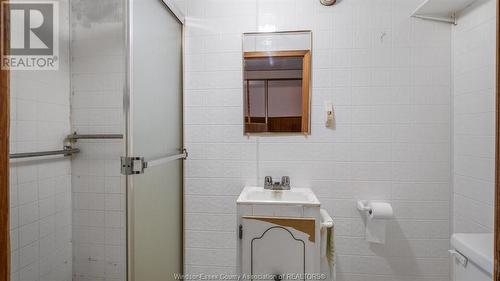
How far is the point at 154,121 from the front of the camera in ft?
4.46

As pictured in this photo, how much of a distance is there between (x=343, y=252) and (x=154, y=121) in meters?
1.45

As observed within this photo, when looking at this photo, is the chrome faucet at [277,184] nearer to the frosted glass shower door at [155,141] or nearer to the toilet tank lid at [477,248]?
the frosted glass shower door at [155,141]

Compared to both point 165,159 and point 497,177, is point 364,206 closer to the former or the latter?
point 497,177

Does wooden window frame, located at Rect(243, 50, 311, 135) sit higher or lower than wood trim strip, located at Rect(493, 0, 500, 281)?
higher

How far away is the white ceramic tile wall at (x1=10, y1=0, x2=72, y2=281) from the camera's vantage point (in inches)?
53.8

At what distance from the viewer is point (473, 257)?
3.27 feet

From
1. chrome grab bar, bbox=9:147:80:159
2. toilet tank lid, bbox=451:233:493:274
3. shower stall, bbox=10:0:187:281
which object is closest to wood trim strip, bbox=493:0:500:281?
toilet tank lid, bbox=451:233:493:274

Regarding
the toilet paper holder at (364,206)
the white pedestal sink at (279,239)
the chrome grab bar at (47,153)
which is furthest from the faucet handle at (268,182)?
the chrome grab bar at (47,153)

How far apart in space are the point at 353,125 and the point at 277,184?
0.63 meters

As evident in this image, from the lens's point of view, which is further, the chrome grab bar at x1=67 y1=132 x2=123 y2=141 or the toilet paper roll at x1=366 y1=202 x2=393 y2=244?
the chrome grab bar at x1=67 y1=132 x2=123 y2=141

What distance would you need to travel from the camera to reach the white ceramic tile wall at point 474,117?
52.7 inches

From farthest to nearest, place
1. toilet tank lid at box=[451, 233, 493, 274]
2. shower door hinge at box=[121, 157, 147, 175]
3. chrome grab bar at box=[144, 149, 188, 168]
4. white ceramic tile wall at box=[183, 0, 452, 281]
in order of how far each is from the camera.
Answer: white ceramic tile wall at box=[183, 0, 452, 281] → chrome grab bar at box=[144, 149, 188, 168] → shower door hinge at box=[121, 157, 147, 175] → toilet tank lid at box=[451, 233, 493, 274]

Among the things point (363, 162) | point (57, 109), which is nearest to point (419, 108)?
point (363, 162)

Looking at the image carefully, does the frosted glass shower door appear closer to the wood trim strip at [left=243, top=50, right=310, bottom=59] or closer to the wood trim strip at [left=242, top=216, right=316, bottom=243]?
the wood trim strip at [left=243, top=50, right=310, bottom=59]
